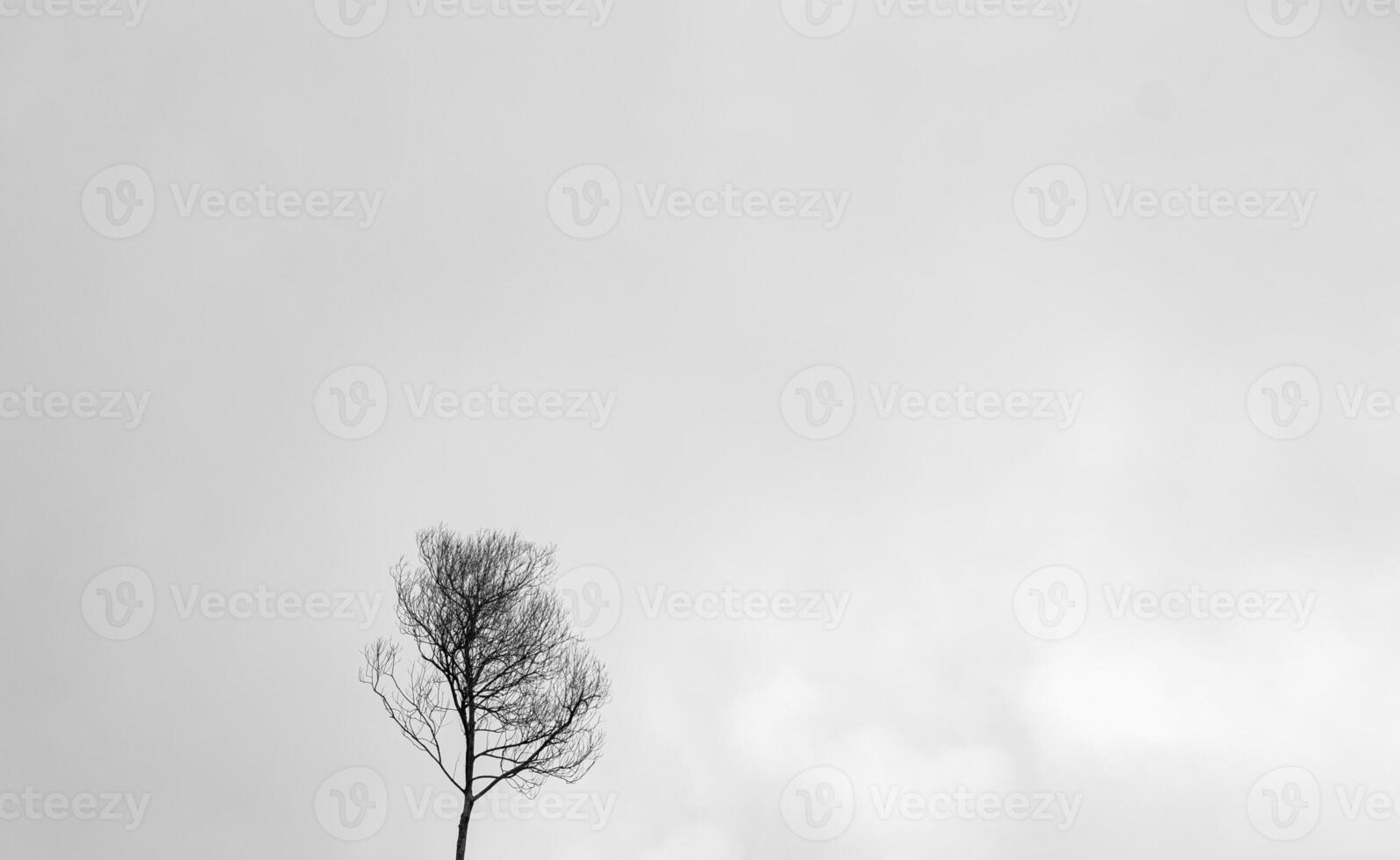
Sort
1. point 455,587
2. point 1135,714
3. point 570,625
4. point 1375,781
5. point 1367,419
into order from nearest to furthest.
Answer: point 455,587, point 570,625, point 1135,714, point 1375,781, point 1367,419

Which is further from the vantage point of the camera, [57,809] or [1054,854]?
[1054,854]

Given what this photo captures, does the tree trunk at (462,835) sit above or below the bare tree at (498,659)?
below

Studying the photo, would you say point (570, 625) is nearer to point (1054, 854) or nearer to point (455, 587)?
point (455, 587)

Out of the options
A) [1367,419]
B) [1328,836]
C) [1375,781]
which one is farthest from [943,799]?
[1367,419]

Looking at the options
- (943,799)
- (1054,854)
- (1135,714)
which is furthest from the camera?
(1135,714)

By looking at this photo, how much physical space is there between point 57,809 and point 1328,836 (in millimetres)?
96871

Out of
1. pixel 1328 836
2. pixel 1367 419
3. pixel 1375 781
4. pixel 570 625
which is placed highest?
pixel 1367 419

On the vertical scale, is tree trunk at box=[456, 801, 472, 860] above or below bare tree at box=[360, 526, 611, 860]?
below

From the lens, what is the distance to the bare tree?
2333 cm

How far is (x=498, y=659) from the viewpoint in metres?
23.4

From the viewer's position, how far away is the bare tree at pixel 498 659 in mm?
23328

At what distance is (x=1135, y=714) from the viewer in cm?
9338

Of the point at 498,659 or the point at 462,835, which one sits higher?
the point at 498,659

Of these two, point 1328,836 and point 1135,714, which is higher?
point 1135,714
